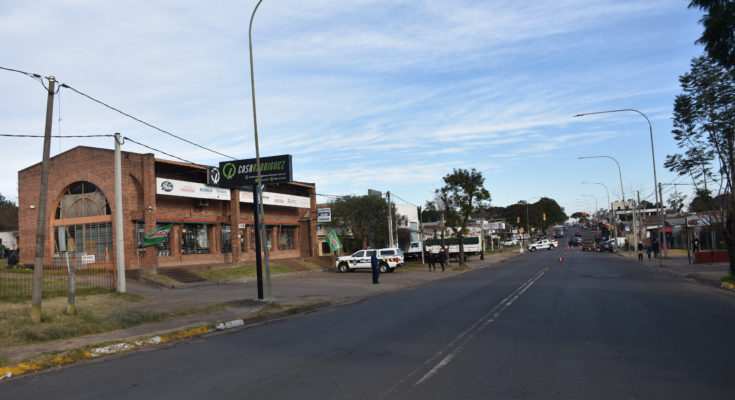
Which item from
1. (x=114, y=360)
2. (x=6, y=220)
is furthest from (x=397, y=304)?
(x=6, y=220)

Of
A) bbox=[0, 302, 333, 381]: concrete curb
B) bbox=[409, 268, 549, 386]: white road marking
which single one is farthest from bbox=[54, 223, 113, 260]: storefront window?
bbox=[409, 268, 549, 386]: white road marking

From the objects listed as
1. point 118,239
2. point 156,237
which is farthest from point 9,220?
point 118,239

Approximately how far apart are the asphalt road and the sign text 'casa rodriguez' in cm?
761

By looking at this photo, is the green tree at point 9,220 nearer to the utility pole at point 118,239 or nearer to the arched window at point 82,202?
the arched window at point 82,202

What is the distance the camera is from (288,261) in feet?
135

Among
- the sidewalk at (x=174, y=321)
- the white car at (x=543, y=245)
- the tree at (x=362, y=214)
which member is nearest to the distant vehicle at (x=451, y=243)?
the tree at (x=362, y=214)

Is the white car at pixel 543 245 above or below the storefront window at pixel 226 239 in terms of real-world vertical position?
→ below

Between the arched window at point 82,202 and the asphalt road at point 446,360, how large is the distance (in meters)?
21.8

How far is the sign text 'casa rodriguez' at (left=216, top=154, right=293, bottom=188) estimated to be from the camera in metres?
20.5

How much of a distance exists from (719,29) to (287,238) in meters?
37.5

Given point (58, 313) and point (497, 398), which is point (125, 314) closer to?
point (58, 313)

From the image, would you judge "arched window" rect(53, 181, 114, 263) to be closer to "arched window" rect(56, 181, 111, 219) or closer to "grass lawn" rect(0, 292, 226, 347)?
"arched window" rect(56, 181, 111, 219)

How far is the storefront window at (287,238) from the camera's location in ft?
146

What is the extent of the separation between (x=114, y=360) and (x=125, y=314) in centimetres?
497
